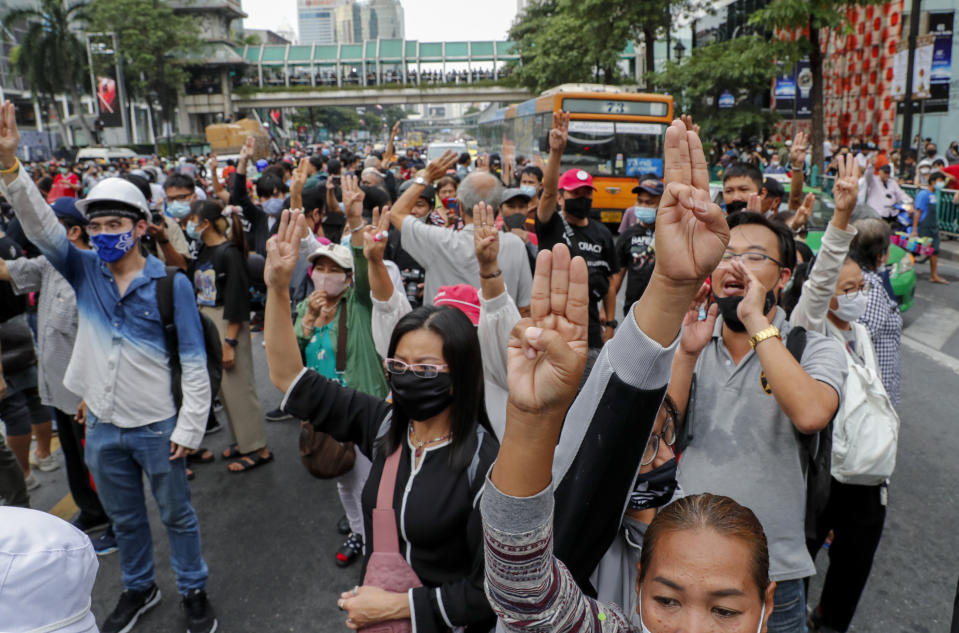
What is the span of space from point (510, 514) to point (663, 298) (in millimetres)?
438

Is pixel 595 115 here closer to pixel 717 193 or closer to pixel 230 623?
pixel 717 193

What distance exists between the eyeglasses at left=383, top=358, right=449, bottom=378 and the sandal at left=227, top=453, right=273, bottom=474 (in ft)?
11.1

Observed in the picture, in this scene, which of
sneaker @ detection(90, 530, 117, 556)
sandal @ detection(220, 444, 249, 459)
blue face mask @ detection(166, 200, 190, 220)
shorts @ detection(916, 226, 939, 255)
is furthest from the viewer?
shorts @ detection(916, 226, 939, 255)

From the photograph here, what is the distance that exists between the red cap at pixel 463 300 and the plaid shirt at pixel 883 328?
210 cm

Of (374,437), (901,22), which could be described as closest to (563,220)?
(374,437)

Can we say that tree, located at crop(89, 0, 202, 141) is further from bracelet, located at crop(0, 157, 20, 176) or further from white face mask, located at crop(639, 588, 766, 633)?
white face mask, located at crop(639, 588, 766, 633)

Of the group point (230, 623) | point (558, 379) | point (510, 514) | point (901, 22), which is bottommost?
point (230, 623)

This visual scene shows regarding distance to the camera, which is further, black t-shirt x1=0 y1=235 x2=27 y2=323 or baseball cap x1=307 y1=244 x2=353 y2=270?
black t-shirt x1=0 y1=235 x2=27 y2=323

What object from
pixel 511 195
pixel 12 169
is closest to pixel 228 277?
pixel 12 169

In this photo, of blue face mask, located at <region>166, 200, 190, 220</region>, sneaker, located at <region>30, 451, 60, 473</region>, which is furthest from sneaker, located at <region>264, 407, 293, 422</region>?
blue face mask, located at <region>166, 200, 190, 220</region>

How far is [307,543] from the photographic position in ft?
13.8

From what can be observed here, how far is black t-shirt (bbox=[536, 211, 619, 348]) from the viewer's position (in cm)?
504

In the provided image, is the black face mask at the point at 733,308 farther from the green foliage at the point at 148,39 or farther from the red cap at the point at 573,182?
the green foliage at the point at 148,39

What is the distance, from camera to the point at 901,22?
24.6 meters
